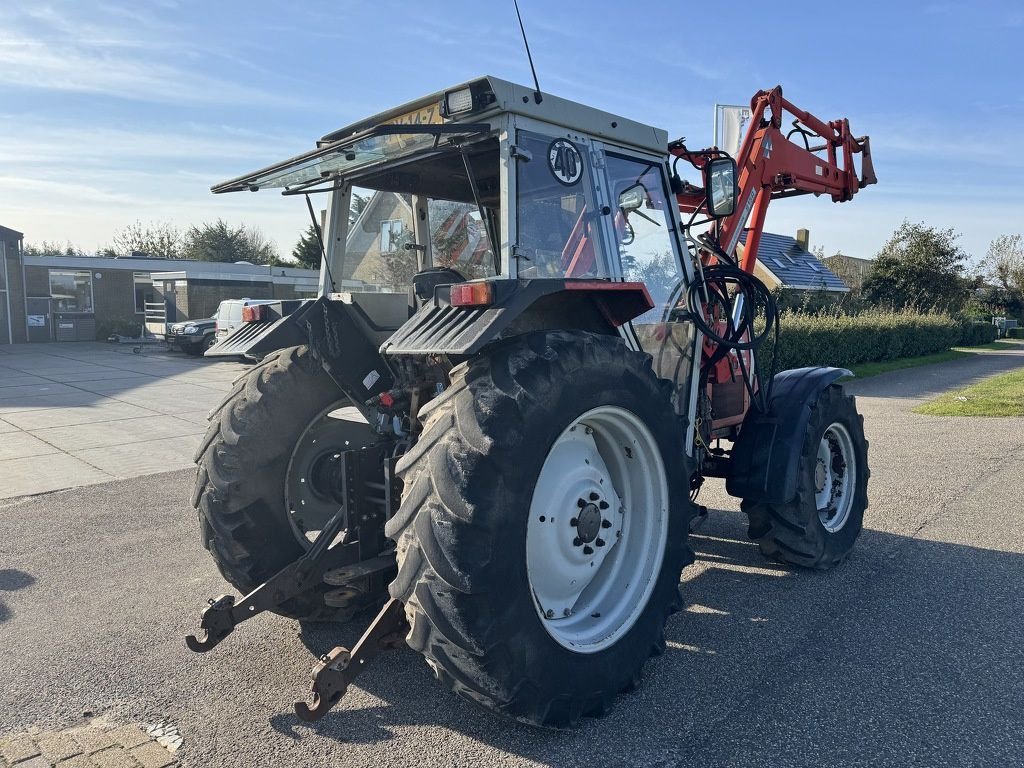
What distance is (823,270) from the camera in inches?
1417

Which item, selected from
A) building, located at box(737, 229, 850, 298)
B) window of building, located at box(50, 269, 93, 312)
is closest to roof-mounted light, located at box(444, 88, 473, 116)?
building, located at box(737, 229, 850, 298)

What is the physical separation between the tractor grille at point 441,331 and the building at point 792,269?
25.4 m

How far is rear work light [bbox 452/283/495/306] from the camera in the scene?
291 cm

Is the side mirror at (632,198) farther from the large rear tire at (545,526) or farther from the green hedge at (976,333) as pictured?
the green hedge at (976,333)

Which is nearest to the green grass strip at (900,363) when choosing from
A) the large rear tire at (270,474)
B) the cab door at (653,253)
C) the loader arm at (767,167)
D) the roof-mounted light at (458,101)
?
the loader arm at (767,167)

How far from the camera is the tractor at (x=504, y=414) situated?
109 inches

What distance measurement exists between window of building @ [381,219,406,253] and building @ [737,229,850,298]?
79.5 ft

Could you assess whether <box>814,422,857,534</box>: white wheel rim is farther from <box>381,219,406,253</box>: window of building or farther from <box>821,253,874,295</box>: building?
<box>821,253,874,295</box>: building

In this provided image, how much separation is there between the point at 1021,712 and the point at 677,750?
59.5 inches

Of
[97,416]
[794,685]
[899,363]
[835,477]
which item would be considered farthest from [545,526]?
[899,363]

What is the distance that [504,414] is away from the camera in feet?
9.09

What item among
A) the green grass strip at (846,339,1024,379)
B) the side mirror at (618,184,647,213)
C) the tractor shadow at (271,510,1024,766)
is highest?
the side mirror at (618,184,647,213)

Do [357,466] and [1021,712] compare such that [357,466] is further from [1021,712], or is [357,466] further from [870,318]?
[870,318]

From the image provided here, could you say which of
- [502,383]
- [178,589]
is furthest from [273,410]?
[178,589]
